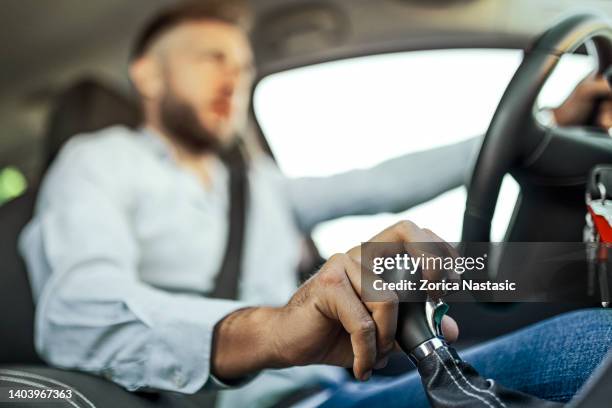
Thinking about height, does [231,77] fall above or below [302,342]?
above

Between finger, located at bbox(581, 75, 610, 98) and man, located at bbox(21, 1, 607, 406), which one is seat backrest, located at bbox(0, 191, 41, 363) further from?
finger, located at bbox(581, 75, 610, 98)

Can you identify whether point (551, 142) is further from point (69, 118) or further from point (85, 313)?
point (69, 118)

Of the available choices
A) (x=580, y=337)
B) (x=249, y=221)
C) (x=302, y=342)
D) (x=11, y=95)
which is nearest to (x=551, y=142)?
(x=580, y=337)

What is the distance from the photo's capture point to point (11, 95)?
42.5 inches

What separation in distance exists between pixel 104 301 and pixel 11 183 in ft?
1.28

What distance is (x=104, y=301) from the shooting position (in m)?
0.78

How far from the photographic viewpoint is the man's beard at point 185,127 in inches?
44.6

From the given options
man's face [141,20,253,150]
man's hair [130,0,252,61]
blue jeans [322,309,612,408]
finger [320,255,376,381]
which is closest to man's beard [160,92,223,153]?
man's face [141,20,253,150]

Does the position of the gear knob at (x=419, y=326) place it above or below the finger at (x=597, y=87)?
below

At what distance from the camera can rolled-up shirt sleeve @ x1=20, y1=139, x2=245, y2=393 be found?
701mm

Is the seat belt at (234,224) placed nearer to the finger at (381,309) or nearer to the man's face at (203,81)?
the man's face at (203,81)

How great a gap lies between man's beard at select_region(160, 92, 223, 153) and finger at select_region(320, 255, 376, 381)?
60 centimetres

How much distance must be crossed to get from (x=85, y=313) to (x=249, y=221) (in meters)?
0.35

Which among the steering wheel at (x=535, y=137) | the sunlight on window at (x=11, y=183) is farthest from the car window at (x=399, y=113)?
the sunlight on window at (x=11, y=183)
